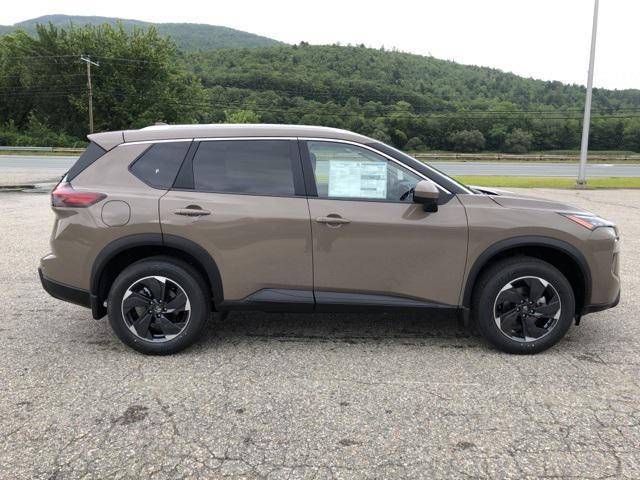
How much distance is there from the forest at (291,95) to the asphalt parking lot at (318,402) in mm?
48742

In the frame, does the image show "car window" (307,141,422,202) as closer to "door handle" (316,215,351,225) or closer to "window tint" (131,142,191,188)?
"door handle" (316,215,351,225)

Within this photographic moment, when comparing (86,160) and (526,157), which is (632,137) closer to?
(526,157)

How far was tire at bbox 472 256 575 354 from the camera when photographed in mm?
3705

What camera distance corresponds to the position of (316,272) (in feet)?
12.2

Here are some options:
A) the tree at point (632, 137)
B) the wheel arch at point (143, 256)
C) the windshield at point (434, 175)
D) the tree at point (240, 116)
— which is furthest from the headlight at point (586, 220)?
the tree at point (632, 137)

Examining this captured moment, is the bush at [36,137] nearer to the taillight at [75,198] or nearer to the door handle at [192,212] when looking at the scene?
the taillight at [75,198]

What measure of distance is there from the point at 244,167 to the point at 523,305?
2.29 meters

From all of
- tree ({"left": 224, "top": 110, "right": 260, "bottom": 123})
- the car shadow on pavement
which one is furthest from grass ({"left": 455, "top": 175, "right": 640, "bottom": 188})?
tree ({"left": 224, "top": 110, "right": 260, "bottom": 123})

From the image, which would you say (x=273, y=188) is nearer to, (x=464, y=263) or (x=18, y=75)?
(x=464, y=263)

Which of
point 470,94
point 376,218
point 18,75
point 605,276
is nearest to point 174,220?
point 376,218

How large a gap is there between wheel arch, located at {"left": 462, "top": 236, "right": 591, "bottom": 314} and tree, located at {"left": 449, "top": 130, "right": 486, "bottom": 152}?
6843cm

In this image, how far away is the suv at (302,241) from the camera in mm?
3678

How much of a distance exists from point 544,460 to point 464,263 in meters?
1.49

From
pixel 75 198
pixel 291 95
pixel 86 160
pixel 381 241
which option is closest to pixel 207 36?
pixel 291 95
